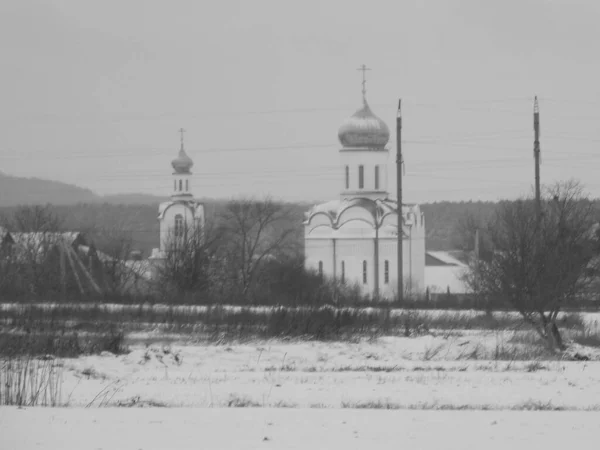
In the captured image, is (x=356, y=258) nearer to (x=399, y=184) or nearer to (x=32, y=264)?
(x=32, y=264)

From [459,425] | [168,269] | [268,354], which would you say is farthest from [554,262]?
[168,269]

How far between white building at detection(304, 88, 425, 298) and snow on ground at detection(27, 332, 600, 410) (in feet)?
109

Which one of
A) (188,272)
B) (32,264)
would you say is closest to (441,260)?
(32,264)

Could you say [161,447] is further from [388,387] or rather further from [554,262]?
[554,262]

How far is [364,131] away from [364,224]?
6.06 metres

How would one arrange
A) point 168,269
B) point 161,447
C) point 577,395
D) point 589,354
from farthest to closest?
1. point 168,269
2. point 589,354
3. point 577,395
4. point 161,447

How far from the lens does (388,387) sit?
1393 cm

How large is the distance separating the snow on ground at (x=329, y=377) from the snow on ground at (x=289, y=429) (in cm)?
84

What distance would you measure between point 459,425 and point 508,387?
323cm

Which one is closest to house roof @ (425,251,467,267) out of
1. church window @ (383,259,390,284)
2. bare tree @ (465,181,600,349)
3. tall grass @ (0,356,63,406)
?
church window @ (383,259,390,284)

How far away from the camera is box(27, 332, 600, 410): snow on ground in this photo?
1268 centimetres

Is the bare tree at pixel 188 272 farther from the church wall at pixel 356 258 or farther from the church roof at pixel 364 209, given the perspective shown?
the church roof at pixel 364 209

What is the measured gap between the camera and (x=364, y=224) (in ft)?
184

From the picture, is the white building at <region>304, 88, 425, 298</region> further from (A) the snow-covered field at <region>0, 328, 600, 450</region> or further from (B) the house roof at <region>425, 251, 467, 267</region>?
(A) the snow-covered field at <region>0, 328, 600, 450</region>
